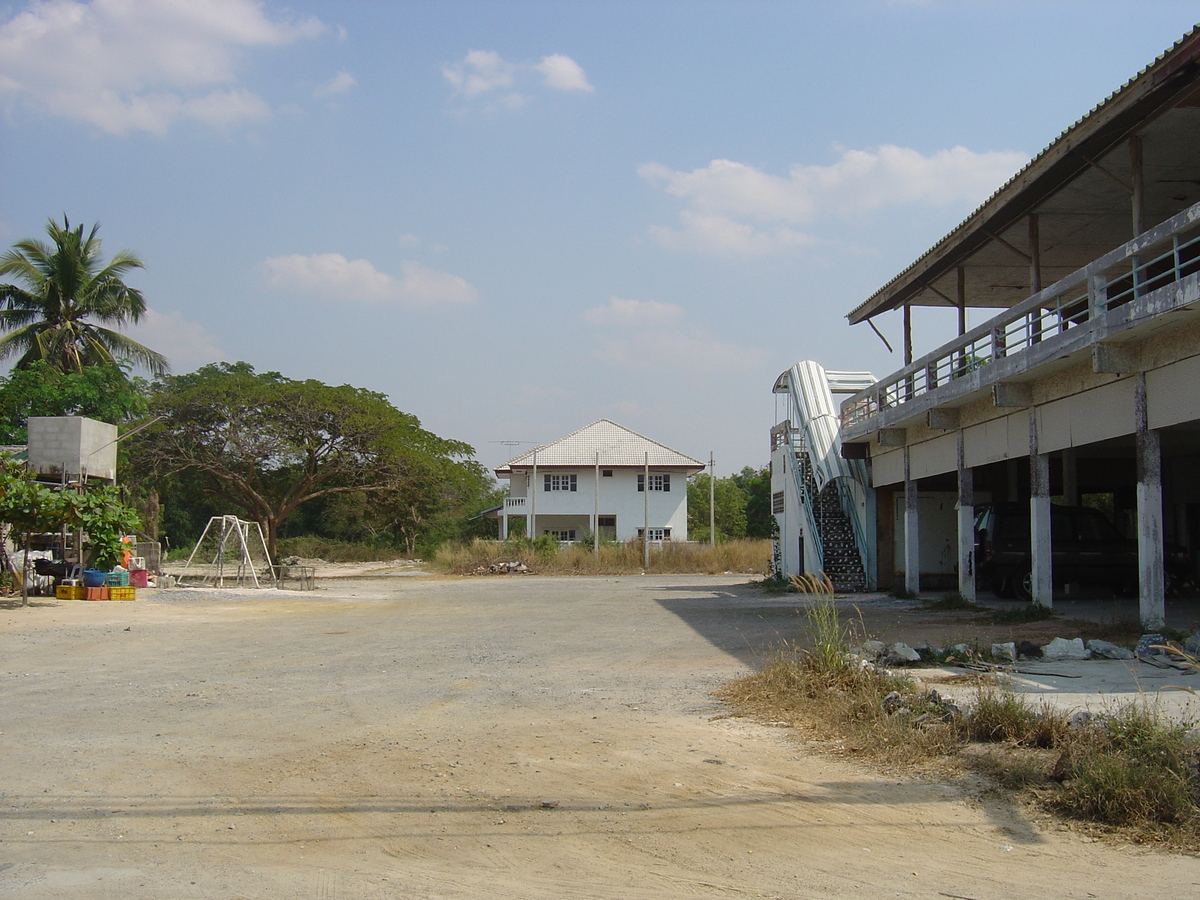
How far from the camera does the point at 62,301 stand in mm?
38500

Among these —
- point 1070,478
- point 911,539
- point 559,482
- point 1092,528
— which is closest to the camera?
point 1092,528

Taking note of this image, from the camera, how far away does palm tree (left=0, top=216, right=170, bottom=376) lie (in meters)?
37.7

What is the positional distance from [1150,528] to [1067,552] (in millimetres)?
5991

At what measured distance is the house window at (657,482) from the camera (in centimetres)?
5869

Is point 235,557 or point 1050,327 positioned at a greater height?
point 1050,327

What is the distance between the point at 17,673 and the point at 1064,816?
11309 millimetres

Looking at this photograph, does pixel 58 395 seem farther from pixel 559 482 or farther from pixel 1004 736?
pixel 1004 736

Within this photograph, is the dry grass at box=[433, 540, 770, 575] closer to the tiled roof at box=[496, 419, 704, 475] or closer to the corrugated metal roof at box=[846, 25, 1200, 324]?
the tiled roof at box=[496, 419, 704, 475]

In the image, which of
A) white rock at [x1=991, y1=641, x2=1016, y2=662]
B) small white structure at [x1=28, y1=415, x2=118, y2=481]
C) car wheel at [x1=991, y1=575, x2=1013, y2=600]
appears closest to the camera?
white rock at [x1=991, y1=641, x2=1016, y2=662]

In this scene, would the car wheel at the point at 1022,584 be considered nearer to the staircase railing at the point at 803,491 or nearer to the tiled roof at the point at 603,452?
the staircase railing at the point at 803,491

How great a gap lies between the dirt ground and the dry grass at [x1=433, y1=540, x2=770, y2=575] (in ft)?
98.5

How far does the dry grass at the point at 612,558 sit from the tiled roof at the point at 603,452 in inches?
540

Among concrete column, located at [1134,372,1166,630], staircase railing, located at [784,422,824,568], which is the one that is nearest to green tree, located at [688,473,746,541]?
staircase railing, located at [784,422,824,568]

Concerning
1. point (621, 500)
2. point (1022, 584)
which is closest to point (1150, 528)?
point (1022, 584)
